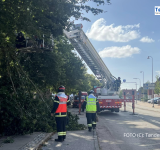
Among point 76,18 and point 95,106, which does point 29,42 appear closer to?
point 76,18

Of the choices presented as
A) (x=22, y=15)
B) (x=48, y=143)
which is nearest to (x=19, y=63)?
(x=22, y=15)

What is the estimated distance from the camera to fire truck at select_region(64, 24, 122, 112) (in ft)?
57.2

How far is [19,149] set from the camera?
582 cm

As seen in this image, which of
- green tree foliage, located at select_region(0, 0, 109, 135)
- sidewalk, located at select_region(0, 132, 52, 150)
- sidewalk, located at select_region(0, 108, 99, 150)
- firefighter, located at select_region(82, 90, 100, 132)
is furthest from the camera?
firefighter, located at select_region(82, 90, 100, 132)

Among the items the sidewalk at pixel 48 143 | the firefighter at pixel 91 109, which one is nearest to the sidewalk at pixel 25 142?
the sidewalk at pixel 48 143

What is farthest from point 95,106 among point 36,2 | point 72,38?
point 72,38

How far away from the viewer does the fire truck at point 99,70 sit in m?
17.4

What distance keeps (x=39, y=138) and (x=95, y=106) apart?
121 inches

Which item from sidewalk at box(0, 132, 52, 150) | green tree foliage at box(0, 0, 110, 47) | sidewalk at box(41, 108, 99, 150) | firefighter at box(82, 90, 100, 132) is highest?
green tree foliage at box(0, 0, 110, 47)

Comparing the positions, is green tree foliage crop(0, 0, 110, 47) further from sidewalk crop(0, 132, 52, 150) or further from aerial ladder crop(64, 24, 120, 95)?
aerial ladder crop(64, 24, 120, 95)

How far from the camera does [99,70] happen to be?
20.3m

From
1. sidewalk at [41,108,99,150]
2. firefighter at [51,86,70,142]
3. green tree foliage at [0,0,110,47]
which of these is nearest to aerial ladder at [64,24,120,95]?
green tree foliage at [0,0,110,47]

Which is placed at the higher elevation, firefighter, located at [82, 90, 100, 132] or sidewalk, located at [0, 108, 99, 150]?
firefighter, located at [82, 90, 100, 132]

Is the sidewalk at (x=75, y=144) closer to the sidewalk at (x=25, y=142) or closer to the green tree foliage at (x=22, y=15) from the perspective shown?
the sidewalk at (x=25, y=142)
